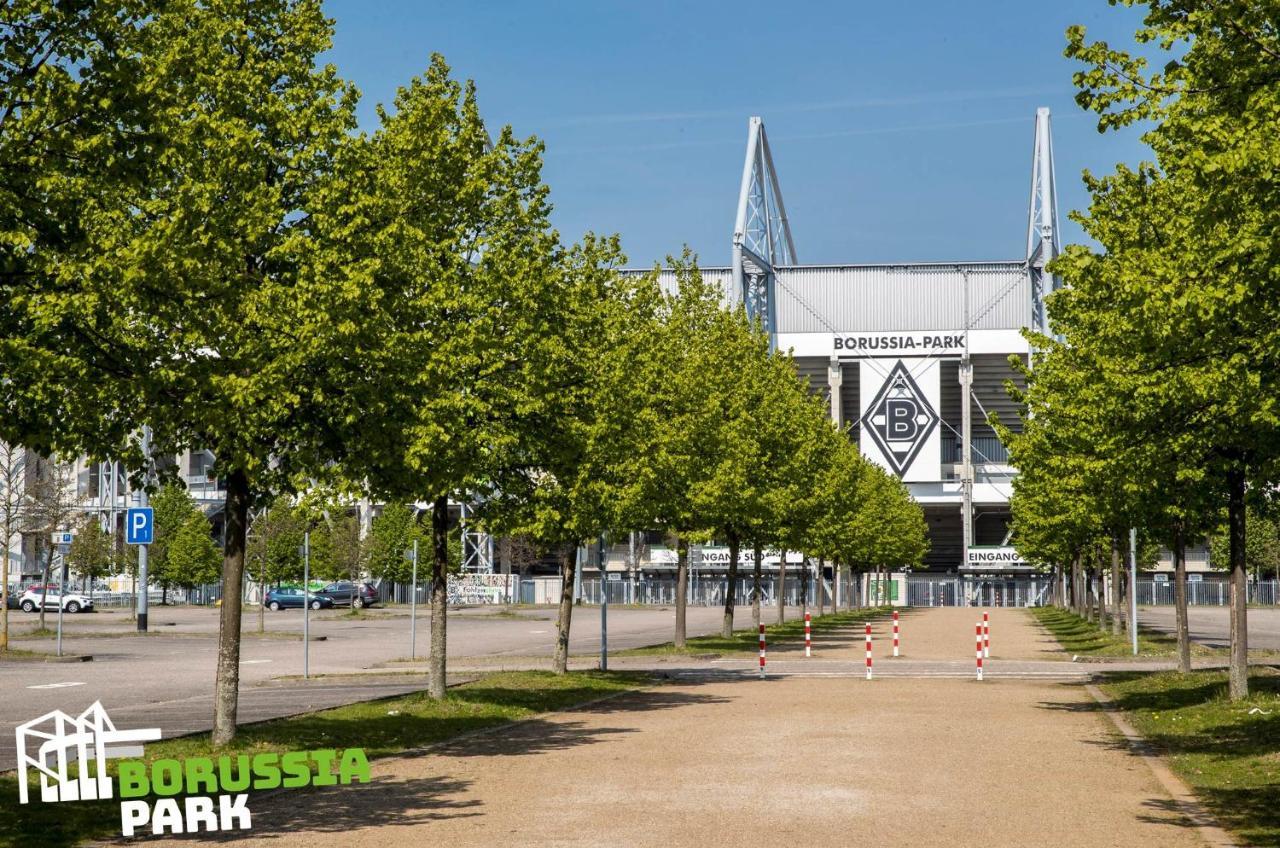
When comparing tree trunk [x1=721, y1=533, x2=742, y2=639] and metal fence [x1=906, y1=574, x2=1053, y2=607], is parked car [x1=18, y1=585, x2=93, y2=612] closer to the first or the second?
tree trunk [x1=721, y1=533, x2=742, y2=639]

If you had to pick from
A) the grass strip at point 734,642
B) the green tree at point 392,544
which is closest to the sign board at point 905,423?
the green tree at point 392,544

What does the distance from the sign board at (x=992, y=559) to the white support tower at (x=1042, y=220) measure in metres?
14.9

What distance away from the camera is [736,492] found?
35.2 meters

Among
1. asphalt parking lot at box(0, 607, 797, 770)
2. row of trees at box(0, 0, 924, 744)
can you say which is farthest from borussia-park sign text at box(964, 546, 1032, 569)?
row of trees at box(0, 0, 924, 744)

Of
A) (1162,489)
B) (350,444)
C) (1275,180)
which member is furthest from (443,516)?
(1275,180)

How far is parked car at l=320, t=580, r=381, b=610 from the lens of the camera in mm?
88594

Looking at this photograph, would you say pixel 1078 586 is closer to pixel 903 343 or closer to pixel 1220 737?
pixel 903 343

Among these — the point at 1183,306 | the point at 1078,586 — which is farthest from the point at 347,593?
the point at 1183,306

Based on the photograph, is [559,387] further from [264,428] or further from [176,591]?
[176,591]

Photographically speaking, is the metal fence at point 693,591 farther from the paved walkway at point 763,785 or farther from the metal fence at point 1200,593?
the paved walkway at point 763,785

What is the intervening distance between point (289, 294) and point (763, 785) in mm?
6437

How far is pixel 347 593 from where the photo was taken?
89875 mm

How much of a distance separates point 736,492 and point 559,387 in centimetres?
1293

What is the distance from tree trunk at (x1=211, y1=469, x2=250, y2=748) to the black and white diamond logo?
9118 centimetres
